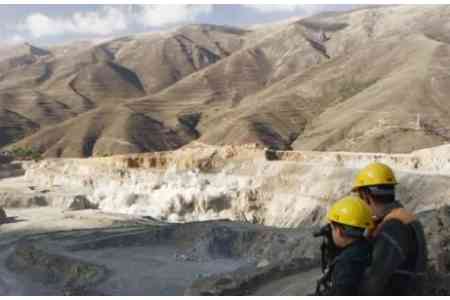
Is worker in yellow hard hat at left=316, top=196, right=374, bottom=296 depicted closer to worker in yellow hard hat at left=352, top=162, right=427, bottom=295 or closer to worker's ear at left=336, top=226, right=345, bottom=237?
worker's ear at left=336, top=226, right=345, bottom=237

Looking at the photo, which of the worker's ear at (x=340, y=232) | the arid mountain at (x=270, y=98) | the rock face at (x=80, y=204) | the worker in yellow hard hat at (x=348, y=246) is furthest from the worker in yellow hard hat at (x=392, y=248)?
the arid mountain at (x=270, y=98)

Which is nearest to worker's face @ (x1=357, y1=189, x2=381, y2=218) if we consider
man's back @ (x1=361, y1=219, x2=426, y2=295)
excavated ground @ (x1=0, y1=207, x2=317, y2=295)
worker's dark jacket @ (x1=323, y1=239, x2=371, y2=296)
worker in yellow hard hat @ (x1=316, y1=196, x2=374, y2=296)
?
worker in yellow hard hat @ (x1=316, y1=196, x2=374, y2=296)

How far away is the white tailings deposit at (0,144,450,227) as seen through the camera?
3878 centimetres

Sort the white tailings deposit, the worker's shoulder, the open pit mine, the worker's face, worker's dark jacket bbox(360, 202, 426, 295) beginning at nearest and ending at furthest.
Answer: the worker's shoulder < worker's dark jacket bbox(360, 202, 426, 295) < the worker's face < the open pit mine < the white tailings deposit

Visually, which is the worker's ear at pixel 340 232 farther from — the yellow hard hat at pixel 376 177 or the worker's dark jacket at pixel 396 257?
the yellow hard hat at pixel 376 177

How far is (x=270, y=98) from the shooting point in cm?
12412

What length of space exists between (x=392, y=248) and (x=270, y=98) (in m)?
119

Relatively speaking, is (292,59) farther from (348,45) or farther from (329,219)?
(329,219)

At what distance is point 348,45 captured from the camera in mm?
183500

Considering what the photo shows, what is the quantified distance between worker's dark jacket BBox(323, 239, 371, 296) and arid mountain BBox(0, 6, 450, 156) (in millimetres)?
70676

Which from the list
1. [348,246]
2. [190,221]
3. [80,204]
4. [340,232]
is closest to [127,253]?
[190,221]

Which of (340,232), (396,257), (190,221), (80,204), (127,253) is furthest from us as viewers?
(80,204)

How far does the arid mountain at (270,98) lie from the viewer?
89.8m

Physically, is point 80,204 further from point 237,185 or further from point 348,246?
point 348,246
